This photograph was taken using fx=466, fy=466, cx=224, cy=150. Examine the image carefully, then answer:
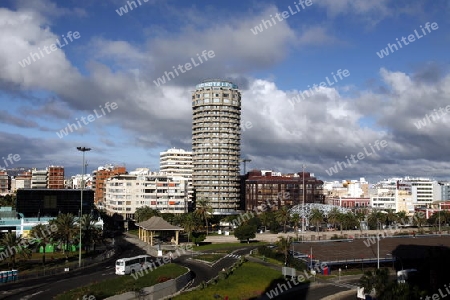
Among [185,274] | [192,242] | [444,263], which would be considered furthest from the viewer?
[192,242]

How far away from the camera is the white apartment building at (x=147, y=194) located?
180000 millimetres

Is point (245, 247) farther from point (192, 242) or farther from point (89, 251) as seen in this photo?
point (89, 251)

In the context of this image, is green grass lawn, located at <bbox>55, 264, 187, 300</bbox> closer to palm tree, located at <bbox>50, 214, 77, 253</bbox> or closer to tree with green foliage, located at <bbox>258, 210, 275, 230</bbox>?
palm tree, located at <bbox>50, 214, 77, 253</bbox>

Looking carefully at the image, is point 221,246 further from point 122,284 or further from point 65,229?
point 122,284

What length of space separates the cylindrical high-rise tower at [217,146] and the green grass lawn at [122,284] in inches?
4833

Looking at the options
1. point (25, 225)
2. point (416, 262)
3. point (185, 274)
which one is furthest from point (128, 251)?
point (416, 262)

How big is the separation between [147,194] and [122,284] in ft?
416

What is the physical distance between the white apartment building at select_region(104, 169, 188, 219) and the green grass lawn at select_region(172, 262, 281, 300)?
10968cm

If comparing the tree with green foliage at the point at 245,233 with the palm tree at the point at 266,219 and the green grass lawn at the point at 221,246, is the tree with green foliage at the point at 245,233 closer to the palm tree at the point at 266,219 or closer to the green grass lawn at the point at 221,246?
the green grass lawn at the point at 221,246

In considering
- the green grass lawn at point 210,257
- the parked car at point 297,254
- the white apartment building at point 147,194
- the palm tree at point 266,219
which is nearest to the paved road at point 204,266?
the green grass lawn at point 210,257

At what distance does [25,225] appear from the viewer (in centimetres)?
11662

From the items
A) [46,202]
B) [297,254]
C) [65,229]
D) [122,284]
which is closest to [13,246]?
[65,229]

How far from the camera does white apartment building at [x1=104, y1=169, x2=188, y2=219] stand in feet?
591

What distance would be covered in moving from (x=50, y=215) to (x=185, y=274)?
262ft
